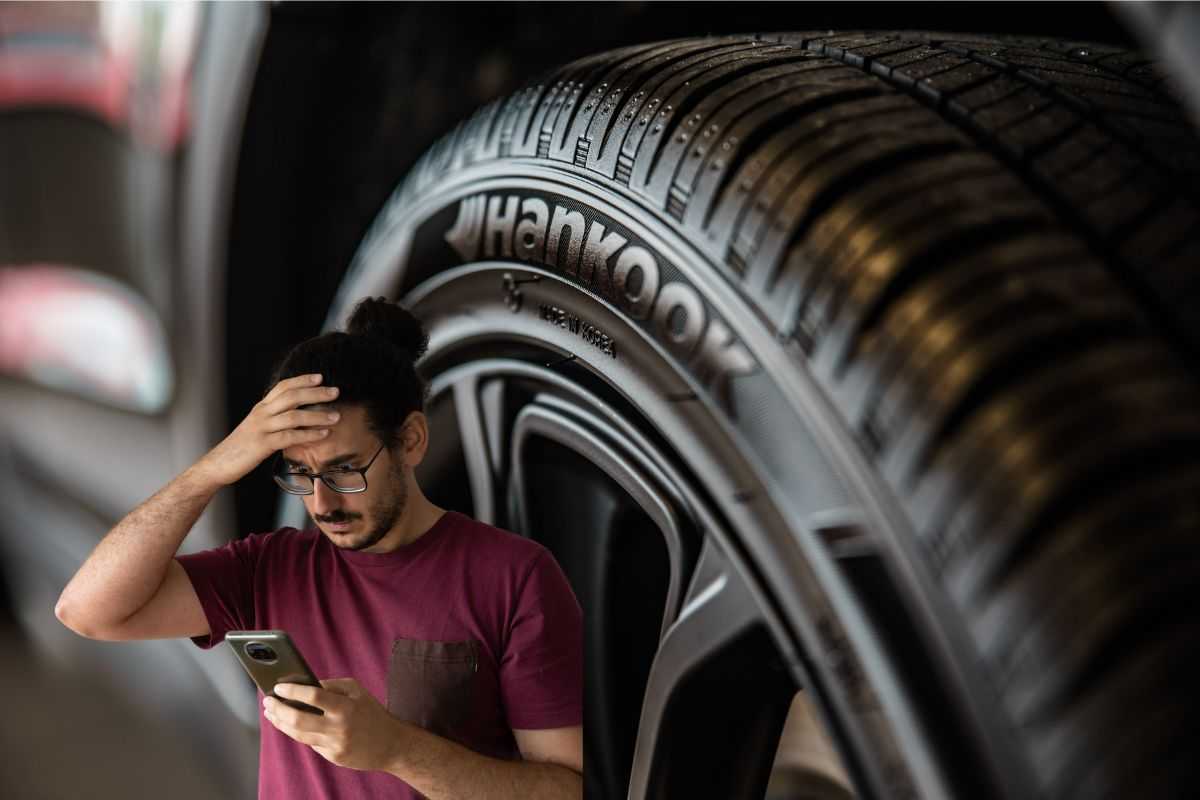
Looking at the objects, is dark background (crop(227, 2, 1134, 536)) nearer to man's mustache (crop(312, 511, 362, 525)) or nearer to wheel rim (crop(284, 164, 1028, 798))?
wheel rim (crop(284, 164, 1028, 798))

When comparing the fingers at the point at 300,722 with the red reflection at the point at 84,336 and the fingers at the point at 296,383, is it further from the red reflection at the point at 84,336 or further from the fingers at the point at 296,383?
the red reflection at the point at 84,336

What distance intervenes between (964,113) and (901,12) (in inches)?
12.7

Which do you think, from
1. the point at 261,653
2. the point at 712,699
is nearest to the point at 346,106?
the point at 261,653

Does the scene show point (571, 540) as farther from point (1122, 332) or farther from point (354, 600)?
point (1122, 332)

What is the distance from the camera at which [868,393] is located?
55cm

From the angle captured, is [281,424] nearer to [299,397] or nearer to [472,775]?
[299,397]

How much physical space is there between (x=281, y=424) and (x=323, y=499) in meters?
0.06

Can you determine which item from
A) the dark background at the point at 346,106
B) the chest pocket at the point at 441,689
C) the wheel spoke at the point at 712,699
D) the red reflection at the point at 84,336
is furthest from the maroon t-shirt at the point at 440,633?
the red reflection at the point at 84,336

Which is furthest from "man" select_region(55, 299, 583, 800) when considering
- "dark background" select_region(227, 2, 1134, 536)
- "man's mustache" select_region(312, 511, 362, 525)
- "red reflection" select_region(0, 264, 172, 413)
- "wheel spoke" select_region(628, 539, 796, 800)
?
"red reflection" select_region(0, 264, 172, 413)

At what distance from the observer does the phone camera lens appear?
2.42 ft

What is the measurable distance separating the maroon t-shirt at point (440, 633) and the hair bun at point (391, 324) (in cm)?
13

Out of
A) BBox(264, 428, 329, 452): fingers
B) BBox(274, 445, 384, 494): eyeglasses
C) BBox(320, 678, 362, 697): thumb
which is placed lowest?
BBox(320, 678, 362, 697): thumb

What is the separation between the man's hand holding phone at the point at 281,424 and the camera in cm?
79

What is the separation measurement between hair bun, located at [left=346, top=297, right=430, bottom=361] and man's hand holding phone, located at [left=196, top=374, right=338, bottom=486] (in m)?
0.09
